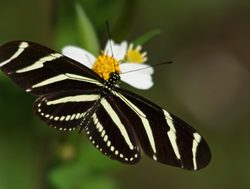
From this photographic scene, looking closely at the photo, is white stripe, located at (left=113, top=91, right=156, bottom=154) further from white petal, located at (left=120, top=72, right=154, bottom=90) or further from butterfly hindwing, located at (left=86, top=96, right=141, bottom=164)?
white petal, located at (left=120, top=72, right=154, bottom=90)

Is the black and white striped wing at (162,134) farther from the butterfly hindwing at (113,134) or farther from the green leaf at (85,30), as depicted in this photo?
the green leaf at (85,30)

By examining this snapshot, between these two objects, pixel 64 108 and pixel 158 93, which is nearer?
pixel 64 108

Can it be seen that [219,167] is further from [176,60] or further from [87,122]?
[87,122]

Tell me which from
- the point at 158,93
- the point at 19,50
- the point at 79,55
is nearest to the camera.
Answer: the point at 19,50

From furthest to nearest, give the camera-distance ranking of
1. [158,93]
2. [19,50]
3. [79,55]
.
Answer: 1. [158,93]
2. [79,55]
3. [19,50]

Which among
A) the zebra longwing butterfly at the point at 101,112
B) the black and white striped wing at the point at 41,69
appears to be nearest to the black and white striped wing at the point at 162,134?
the zebra longwing butterfly at the point at 101,112

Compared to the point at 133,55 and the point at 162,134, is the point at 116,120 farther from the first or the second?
the point at 133,55

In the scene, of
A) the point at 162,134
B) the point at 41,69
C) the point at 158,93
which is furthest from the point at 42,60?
the point at 158,93
